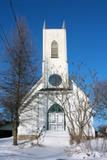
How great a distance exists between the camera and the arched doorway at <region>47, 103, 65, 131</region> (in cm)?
2759

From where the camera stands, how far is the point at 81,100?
84.8ft

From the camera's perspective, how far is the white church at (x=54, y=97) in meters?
26.4

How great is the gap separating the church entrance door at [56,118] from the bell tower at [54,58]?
2.37 meters

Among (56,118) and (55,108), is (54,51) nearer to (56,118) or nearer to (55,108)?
(55,108)

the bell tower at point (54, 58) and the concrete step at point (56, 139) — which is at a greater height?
the bell tower at point (54, 58)

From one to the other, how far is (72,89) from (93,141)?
12328 mm

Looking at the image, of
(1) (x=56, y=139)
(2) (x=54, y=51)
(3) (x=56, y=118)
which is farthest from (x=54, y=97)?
(2) (x=54, y=51)

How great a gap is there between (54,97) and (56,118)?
2054mm

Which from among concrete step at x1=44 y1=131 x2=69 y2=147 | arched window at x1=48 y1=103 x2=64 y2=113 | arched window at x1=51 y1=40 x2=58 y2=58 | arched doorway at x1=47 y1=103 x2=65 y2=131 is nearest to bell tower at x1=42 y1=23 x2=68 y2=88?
arched window at x1=51 y1=40 x2=58 y2=58

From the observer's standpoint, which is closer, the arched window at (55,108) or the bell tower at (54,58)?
the arched window at (55,108)

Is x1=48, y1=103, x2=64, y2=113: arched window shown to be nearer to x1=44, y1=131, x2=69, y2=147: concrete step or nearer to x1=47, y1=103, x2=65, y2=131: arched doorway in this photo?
x1=47, y1=103, x2=65, y2=131: arched doorway

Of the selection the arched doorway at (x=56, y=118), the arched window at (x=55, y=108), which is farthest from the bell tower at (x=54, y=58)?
the arched doorway at (x=56, y=118)

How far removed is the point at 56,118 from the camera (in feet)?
91.6

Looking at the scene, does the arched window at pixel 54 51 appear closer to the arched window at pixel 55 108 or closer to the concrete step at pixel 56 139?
the arched window at pixel 55 108
